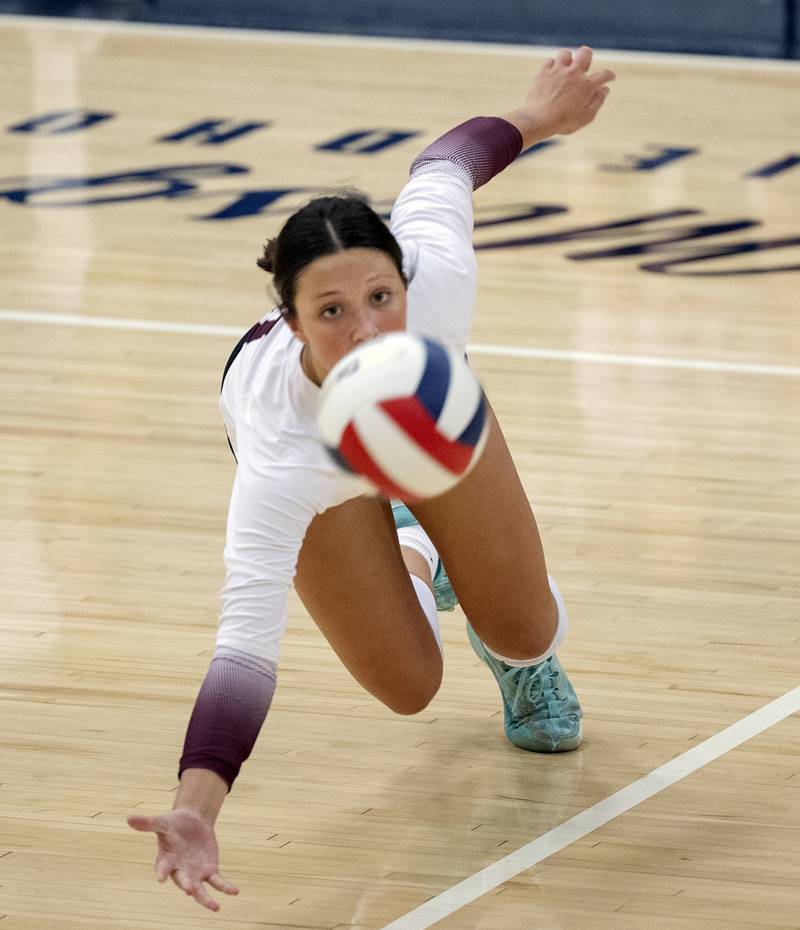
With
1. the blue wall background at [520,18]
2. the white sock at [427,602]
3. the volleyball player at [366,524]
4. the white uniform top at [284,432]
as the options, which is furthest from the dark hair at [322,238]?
the blue wall background at [520,18]

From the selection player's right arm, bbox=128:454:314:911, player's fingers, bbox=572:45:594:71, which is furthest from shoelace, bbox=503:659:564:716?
player's fingers, bbox=572:45:594:71

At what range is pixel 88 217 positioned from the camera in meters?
5.75

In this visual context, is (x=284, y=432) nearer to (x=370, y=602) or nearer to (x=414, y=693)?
(x=370, y=602)

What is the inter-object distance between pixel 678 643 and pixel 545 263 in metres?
2.55

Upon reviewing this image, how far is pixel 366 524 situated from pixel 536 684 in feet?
1.30

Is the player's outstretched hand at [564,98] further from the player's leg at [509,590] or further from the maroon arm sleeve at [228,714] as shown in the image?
the maroon arm sleeve at [228,714]

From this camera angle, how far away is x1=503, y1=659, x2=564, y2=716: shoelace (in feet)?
8.30

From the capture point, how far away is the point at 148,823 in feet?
5.78

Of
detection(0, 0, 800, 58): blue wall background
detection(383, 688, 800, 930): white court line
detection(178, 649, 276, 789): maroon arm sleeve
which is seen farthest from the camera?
detection(0, 0, 800, 58): blue wall background

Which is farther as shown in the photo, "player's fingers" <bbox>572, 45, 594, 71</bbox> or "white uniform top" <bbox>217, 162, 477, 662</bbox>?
"player's fingers" <bbox>572, 45, 594, 71</bbox>

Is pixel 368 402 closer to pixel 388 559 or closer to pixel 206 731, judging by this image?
pixel 206 731

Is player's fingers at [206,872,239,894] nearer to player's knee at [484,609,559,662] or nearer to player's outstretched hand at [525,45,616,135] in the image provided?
player's knee at [484,609,559,662]

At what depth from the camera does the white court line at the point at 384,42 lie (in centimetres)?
834

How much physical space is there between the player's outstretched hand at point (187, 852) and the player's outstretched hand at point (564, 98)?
4.19 feet
